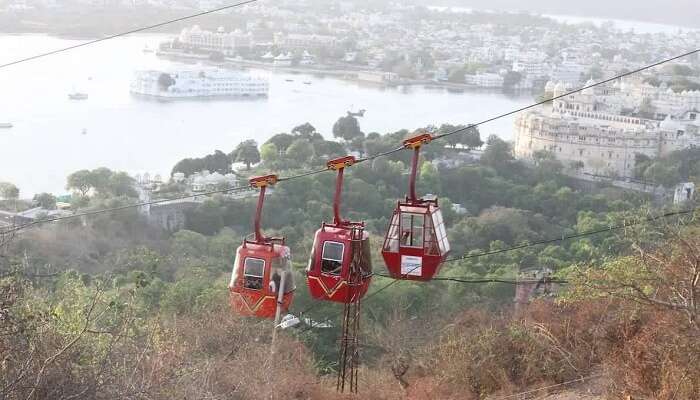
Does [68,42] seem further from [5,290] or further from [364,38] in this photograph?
[5,290]

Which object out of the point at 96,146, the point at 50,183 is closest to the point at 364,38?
the point at 96,146

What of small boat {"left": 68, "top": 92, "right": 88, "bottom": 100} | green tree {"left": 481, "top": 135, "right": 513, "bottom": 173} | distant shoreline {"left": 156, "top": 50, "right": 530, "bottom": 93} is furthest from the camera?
distant shoreline {"left": 156, "top": 50, "right": 530, "bottom": 93}

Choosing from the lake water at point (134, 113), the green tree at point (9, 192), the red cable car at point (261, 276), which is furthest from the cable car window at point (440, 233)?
the lake water at point (134, 113)

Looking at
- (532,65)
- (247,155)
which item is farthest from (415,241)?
(532,65)

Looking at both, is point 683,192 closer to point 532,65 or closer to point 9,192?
point 9,192

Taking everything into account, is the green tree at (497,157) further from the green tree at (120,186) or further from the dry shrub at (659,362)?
the dry shrub at (659,362)

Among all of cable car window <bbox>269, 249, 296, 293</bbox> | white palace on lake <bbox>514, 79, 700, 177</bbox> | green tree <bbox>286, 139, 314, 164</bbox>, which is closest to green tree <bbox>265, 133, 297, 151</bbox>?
green tree <bbox>286, 139, 314, 164</bbox>

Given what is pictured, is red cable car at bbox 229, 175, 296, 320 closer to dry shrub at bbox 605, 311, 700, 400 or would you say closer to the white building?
dry shrub at bbox 605, 311, 700, 400
